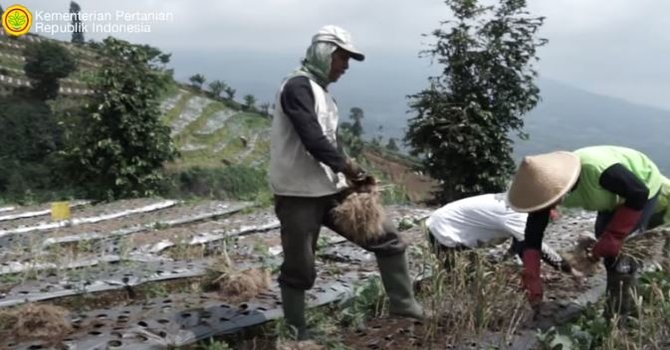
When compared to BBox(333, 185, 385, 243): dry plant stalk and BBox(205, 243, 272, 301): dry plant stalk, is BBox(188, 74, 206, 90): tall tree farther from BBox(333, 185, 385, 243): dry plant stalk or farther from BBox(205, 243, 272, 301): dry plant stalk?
BBox(333, 185, 385, 243): dry plant stalk

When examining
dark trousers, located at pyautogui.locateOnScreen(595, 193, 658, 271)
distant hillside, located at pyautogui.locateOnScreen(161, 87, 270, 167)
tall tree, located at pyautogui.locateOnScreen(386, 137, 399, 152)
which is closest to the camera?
dark trousers, located at pyautogui.locateOnScreen(595, 193, 658, 271)

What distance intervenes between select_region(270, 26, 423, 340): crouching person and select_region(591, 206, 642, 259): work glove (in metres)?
1.10

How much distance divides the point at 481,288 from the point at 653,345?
32.4 inches

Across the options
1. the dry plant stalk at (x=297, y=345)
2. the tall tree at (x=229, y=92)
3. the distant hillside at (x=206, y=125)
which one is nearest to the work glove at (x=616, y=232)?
the dry plant stalk at (x=297, y=345)

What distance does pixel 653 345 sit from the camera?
3.12 meters

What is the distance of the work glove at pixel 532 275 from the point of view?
3523 mm

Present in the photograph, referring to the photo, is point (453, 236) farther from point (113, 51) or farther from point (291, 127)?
point (113, 51)

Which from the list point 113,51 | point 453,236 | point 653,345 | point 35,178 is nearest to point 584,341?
point 653,345

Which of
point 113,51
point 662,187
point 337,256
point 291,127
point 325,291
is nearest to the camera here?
point 291,127

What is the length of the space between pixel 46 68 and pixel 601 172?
51.3m

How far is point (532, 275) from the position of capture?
3.56 metres

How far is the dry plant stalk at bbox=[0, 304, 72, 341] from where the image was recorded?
10.1ft

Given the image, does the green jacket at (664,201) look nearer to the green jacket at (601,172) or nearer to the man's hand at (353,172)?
the green jacket at (601,172)

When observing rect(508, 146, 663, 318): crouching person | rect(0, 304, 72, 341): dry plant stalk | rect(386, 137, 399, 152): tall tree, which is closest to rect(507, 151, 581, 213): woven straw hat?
rect(508, 146, 663, 318): crouching person
